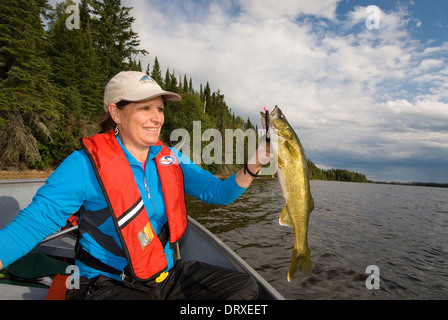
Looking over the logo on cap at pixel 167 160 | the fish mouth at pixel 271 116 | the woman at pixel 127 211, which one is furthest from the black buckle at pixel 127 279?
the fish mouth at pixel 271 116

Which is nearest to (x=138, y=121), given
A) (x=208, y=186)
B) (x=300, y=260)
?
(x=208, y=186)

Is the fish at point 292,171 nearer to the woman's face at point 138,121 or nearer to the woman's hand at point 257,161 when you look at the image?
the woman's hand at point 257,161

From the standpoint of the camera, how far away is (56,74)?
81.5ft

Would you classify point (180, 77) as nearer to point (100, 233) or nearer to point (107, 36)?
point (107, 36)

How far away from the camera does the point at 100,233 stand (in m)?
2.30

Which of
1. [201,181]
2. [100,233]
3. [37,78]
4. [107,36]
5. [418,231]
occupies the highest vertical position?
[107,36]

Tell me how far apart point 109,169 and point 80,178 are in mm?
265

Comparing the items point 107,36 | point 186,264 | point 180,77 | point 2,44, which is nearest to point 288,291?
point 186,264

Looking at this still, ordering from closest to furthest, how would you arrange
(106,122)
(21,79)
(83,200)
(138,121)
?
(83,200) → (138,121) → (106,122) → (21,79)

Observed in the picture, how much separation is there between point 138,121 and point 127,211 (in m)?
0.91

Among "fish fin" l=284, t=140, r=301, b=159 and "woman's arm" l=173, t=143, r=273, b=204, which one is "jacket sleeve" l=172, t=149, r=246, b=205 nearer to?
"woman's arm" l=173, t=143, r=273, b=204

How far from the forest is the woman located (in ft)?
5.97

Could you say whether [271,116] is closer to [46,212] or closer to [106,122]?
[106,122]

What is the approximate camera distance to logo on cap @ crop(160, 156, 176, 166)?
113 inches
